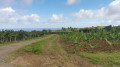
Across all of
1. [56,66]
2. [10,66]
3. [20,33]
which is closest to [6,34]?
[20,33]

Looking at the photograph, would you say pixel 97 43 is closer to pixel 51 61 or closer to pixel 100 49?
pixel 100 49

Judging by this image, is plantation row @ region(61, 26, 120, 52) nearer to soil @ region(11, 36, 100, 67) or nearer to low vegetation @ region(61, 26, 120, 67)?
low vegetation @ region(61, 26, 120, 67)

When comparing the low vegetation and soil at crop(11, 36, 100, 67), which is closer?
soil at crop(11, 36, 100, 67)

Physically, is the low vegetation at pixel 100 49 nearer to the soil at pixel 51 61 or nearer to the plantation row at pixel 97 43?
the plantation row at pixel 97 43

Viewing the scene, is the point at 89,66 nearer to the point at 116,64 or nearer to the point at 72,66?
the point at 72,66

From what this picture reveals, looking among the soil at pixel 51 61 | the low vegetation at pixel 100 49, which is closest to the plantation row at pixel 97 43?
the low vegetation at pixel 100 49

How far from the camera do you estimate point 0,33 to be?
983 inches

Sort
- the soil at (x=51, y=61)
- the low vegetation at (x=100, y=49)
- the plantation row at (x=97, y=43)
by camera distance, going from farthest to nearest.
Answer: the plantation row at (x=97, y=43) → the low vegetation at (x=100, y=49) → the soil at (x=51, y=61)

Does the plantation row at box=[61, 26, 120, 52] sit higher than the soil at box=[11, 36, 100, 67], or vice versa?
the plantation row at box=[61, 26, 120, 52]

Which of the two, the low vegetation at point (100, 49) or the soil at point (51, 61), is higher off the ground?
the low vegetation at point (100, 49)

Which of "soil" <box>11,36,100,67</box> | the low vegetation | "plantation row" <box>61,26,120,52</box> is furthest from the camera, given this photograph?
"plantation row" <box>61,26,120,52</box>

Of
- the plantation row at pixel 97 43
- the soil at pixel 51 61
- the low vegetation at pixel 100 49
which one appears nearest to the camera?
the soil at pixel 51 61

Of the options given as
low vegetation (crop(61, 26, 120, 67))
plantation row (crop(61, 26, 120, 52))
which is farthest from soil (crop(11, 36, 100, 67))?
plantation row (crop(61, 26, 120, 52))

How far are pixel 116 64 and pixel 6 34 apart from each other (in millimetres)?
31023
